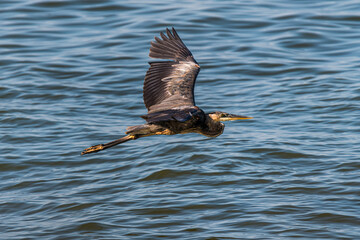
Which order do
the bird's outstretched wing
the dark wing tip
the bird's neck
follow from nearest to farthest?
the bird's neck, the bird's outstretched wing, the dark wing tip

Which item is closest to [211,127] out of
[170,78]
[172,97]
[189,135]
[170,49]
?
[172,97]

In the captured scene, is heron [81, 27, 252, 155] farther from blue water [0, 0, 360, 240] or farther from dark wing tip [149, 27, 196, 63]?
blue water [0, 0, 360, 240]

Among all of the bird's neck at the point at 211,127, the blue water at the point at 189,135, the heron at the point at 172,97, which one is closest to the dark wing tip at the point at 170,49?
the heron at the point at 172,97

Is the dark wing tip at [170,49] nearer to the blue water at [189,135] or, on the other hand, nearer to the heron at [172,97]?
the heron at [172,97]

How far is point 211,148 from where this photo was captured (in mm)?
8789

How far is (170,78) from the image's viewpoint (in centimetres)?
708

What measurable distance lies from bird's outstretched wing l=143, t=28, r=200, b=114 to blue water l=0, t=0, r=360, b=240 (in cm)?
119

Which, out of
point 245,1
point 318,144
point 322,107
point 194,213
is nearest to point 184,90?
point 194,213

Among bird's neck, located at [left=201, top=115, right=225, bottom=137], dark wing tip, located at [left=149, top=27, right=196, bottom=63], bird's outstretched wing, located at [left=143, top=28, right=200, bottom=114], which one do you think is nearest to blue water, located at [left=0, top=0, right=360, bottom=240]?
bird's neck, located at [left=201, top=115, right=225, bottom=137]

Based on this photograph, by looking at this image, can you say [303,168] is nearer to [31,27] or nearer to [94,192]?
[94,192]

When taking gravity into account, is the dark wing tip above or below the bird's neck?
above

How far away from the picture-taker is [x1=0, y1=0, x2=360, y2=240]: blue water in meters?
6.93

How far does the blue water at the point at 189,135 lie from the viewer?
273 inches

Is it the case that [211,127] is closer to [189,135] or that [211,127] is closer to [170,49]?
[170,49]
